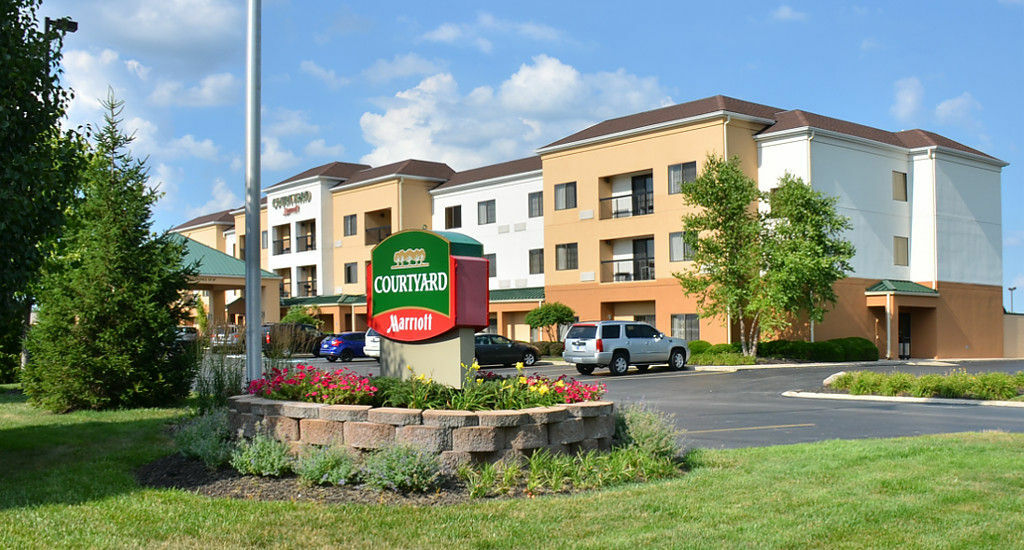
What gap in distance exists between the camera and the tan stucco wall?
1746 inches

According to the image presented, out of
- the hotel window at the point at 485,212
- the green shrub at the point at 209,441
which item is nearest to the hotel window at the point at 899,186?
the hotel window at the point at 485,212

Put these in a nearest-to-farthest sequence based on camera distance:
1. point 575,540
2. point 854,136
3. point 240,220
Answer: point 575,540 → point 854,136 → point 240,220

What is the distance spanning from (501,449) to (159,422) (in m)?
7.22

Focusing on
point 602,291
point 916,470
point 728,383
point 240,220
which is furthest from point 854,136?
point 240,220

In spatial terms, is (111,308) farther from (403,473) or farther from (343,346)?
(343,346)

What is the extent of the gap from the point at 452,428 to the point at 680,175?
3099cm

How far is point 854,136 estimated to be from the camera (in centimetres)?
3784

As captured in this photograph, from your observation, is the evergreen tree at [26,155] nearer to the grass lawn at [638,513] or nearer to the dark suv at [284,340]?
the grass lawn at [638,513]

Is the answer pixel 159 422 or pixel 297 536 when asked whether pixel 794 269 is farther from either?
pixel 297 536

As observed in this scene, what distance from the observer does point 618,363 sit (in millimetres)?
30328

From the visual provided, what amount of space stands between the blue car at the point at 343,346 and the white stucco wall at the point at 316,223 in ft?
55.6

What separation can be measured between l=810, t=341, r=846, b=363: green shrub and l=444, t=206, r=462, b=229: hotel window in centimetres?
2238

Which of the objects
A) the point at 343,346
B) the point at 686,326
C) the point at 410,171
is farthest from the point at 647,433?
the point at 410,171

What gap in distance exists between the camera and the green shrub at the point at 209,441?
9523 mm
